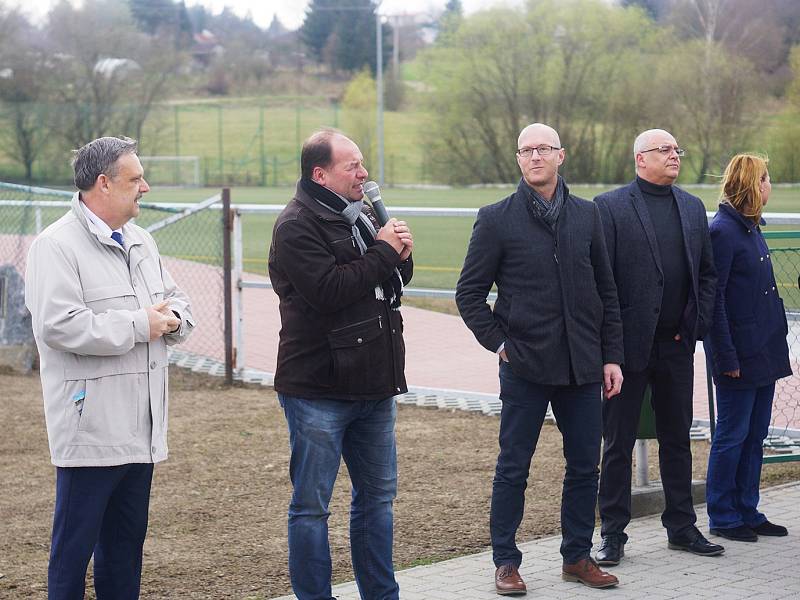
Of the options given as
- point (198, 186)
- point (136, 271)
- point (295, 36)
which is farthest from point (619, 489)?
point (295, 36)

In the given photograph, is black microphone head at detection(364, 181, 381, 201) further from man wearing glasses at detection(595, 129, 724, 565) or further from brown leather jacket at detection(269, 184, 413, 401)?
man wearing glasses at detection(595, 129, 724, 565)

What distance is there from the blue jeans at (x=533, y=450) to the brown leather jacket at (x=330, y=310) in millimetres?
878

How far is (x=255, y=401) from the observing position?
9695mm

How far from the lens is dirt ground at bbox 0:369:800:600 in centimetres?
545

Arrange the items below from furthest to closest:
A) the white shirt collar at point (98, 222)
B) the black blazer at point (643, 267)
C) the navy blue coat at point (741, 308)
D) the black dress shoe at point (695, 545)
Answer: the navy blue coat at point (741, 308), the black dress shoe at point (695, 545), the black blazer at point (643, 267), the white shirt collar at point (98, 222)

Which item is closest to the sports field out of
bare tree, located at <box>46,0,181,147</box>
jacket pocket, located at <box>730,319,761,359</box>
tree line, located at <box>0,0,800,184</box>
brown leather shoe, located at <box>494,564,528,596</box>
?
jacket pocket, located at <box>730,319,761,359</box>

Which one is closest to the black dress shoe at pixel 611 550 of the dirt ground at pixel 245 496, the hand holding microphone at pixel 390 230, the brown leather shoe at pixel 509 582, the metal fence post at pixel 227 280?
the brown leather shoe at pixel 509 582

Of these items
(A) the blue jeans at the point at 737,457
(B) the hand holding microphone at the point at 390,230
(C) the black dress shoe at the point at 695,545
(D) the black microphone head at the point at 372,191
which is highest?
(D) the black microphone head at the point at 372,191

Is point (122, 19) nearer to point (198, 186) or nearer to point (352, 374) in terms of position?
point (198, 186)

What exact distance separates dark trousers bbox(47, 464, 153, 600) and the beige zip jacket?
84mm

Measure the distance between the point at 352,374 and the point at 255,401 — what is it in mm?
5635

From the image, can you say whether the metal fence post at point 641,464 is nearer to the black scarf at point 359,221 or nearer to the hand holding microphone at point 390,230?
the black scarf at point 359,221

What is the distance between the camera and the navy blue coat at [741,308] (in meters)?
5.60

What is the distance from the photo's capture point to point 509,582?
4.95 m
